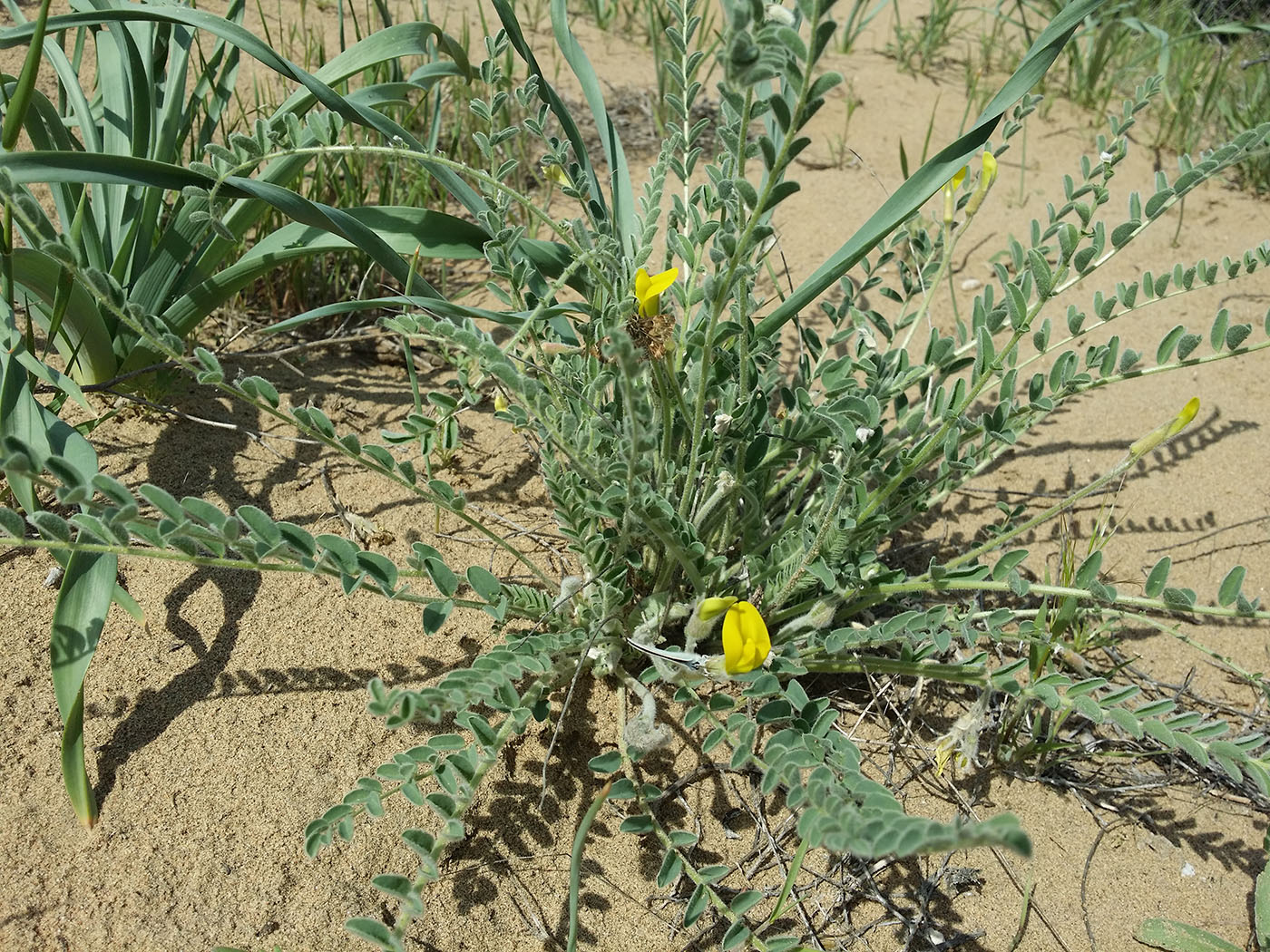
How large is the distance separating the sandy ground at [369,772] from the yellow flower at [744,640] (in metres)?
0.31

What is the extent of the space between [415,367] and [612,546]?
83 centimetres

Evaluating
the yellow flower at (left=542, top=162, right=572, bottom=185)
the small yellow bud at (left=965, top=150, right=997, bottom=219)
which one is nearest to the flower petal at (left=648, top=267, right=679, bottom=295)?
the yellow flower at (left=542, top=162, right=572, bottom=185)

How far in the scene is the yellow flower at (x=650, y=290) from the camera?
1.23 meters

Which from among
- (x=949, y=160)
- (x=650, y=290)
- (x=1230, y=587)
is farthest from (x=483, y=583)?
(x=1230, y=587)

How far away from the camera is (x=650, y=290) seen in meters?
1.24

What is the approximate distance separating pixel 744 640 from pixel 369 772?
0.57 m

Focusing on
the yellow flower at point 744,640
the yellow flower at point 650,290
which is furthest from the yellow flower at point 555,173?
the yellow flower at point 744,640

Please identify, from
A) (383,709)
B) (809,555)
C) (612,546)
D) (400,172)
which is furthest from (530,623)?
(400,172)

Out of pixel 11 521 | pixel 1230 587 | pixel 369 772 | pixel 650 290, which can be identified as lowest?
pixel 369 772

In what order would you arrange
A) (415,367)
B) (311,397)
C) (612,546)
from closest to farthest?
(612,546) → (311,397) → (415,367)

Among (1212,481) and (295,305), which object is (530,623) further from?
(1212,481)

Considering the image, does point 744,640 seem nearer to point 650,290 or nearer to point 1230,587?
point 650,290

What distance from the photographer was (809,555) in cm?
130

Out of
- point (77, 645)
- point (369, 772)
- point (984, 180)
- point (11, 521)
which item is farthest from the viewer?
point (984, 180)
